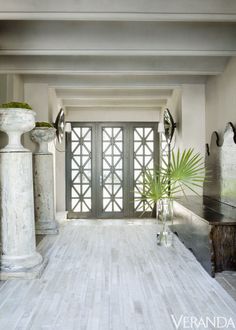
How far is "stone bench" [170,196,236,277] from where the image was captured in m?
3.31

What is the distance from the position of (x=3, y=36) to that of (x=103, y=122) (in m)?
4.51

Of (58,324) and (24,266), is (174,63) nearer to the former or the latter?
(24,266)

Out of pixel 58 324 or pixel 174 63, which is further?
pixel 174 63

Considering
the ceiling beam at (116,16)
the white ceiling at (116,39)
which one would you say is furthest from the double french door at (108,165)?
the ceiling beam at (116,16)

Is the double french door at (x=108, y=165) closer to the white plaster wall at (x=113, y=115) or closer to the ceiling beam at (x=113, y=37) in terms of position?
the white plaster wall at (x=113, y=115)

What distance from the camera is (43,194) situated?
5133mm

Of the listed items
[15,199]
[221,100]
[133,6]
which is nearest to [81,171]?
[221,100]

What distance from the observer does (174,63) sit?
4.84m

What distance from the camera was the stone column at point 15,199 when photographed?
3.27m

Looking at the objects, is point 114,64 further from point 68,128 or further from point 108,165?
point 108,165

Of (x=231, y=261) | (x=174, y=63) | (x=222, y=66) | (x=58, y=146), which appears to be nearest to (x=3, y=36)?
(x=174, y=63)

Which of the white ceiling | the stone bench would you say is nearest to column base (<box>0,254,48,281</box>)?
the stone bench
